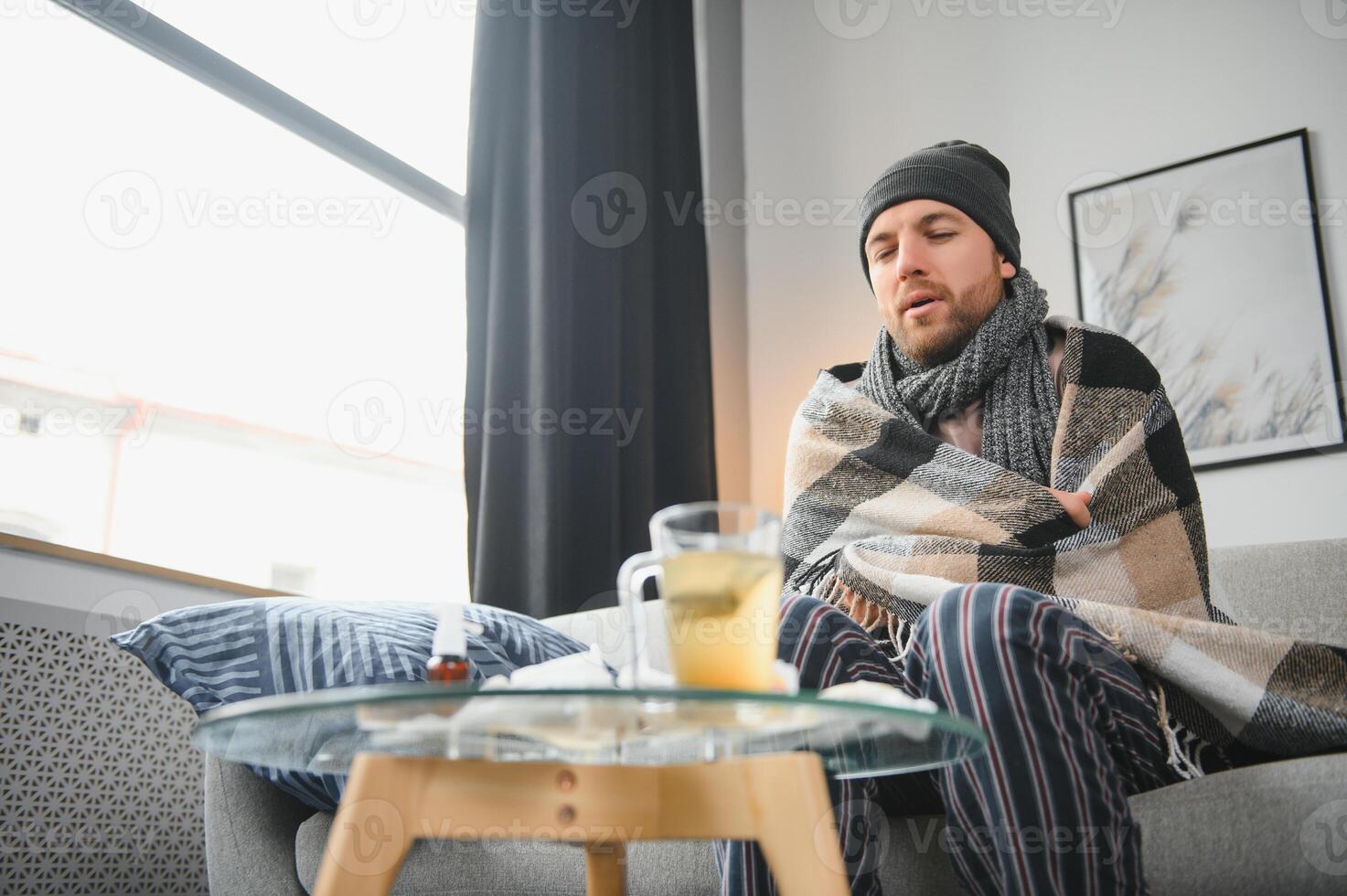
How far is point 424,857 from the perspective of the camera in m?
1.24

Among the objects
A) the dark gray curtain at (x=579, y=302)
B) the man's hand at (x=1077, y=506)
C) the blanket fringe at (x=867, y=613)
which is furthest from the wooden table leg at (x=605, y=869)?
the dark gray curtain at (x=579, y=302)

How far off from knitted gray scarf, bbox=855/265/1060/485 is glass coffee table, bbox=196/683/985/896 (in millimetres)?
759

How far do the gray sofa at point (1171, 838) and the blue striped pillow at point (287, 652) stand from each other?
0.06 metres

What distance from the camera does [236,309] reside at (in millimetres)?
1870

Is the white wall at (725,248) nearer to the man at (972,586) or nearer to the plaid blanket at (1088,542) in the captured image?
the man at (972,586)

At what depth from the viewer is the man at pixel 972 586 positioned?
839 millimetres

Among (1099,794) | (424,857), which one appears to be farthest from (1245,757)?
(424,857)

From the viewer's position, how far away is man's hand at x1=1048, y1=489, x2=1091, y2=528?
130 cm

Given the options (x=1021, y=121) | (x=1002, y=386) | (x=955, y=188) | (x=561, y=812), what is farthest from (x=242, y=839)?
(x=1021, y=121)

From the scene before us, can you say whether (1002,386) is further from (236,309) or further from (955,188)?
(236,309)

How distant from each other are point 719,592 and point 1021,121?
2.10m

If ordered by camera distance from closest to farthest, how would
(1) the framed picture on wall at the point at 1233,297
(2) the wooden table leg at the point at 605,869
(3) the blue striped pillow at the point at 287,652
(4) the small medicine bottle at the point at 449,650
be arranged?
(4) the small medicine bottle at the point at 449,650, (2) the wooden table leg at the point at 605,869, (3) the blue striped pillow at the point at 287,652, (1) the framed picture on wall at the point at 1233,297

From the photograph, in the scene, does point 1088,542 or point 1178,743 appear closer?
point 1178,743

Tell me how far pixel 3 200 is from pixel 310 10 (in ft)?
2.39
